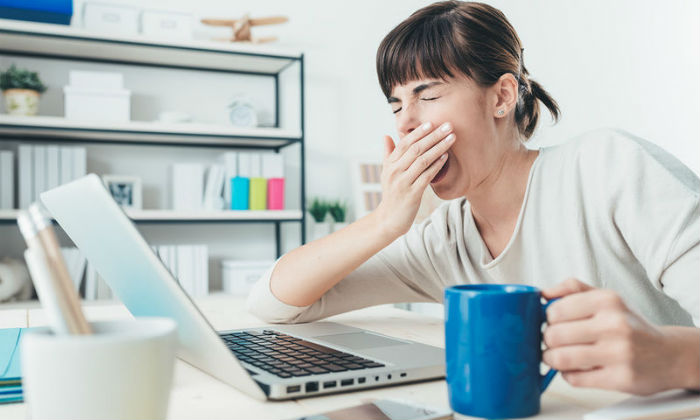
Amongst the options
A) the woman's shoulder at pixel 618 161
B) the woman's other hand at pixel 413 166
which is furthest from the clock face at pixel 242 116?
the woman's shoulder at pixel 618 161

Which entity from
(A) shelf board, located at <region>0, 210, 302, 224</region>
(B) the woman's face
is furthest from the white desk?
(A) shelf board, located at <region>0, 210, 302, 224</region>

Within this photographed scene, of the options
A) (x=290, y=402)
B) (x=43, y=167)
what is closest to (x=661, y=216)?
(x=290, y=402)

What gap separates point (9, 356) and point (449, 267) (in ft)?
2.33

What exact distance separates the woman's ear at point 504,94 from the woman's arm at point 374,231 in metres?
0.13

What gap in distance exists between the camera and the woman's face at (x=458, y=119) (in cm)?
102

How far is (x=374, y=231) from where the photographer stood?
0.93 meters

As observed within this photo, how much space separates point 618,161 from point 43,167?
2339mm

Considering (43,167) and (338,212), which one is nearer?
(43,167)

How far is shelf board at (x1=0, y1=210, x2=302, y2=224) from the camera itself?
8.52ft

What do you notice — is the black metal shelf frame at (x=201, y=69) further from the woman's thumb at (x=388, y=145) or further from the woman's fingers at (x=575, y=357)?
the woman's fingers at (x=575, y=357)

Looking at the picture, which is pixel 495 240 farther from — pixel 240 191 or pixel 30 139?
pixel 30 139

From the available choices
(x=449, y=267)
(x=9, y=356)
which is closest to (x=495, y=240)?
(x=449, y=267)

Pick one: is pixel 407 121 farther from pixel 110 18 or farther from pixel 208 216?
pixel 110 18

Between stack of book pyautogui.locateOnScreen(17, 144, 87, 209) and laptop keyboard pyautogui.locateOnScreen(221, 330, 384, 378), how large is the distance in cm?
203
